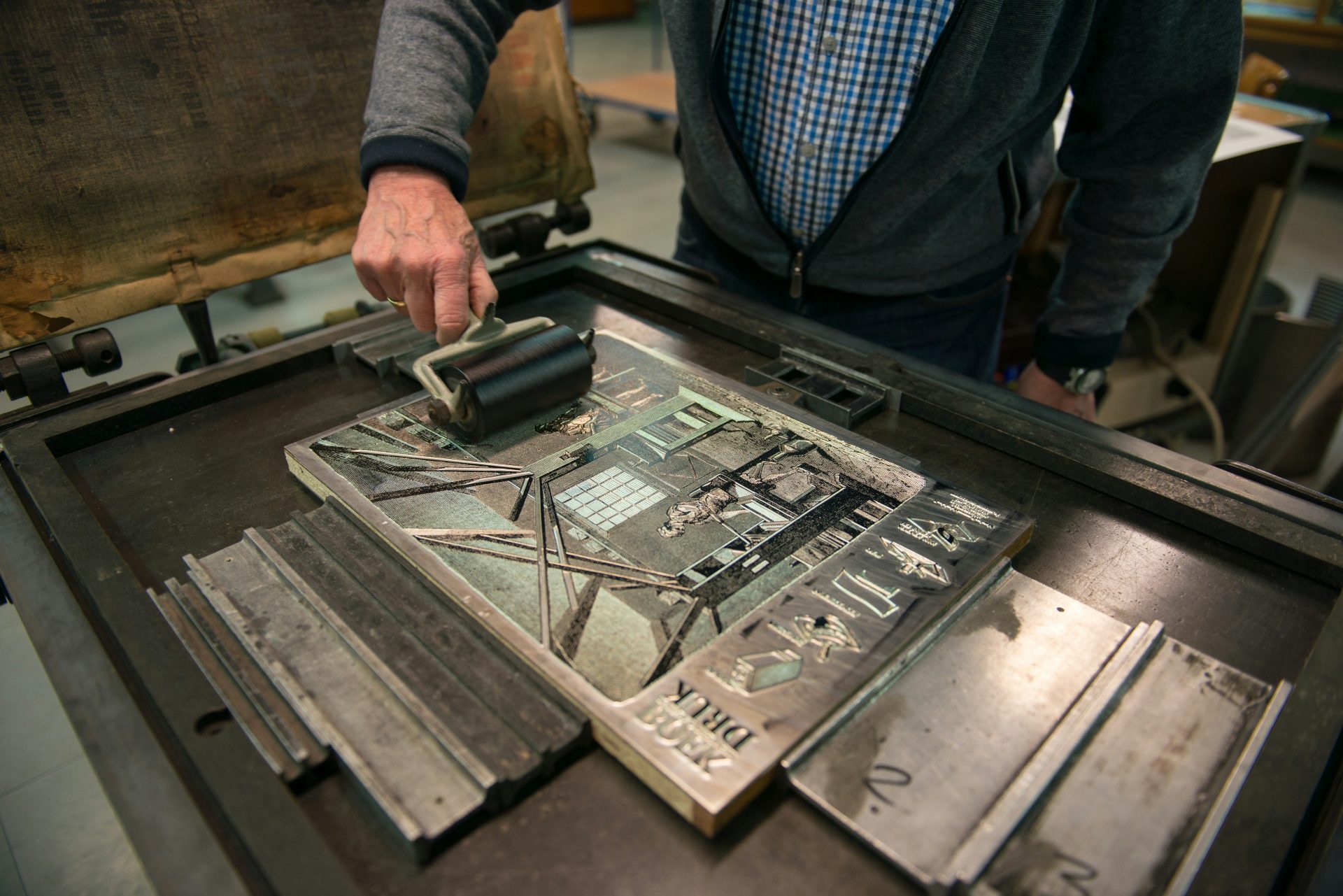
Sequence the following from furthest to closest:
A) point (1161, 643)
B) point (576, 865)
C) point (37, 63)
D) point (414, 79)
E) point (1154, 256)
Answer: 1. point (1154, 256)
2. point (414, 79)
3. point (37, 63)
4. point (1161, 643)
5. point (576, 865)

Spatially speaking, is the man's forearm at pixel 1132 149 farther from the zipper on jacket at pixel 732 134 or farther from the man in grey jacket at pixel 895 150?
the zipper on jacket at pixel 732 134

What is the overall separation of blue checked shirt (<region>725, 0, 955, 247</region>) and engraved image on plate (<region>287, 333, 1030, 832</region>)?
→ 357 mm

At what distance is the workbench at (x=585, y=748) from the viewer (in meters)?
0.53

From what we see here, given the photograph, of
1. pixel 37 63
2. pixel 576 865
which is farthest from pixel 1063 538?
pixel 37 63

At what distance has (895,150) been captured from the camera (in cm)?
105

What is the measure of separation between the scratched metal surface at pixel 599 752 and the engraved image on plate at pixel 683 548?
39mm

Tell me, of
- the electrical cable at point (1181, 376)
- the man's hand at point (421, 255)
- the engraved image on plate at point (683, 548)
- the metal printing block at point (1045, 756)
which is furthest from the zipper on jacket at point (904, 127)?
the electrical cable at point (1181, 376)

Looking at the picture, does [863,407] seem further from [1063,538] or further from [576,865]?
[576,865]

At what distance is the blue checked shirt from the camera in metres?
1.01

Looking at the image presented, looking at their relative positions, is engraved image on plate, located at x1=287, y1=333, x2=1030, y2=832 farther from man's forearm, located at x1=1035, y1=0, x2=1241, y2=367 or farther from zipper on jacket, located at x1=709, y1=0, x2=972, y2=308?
man's forearm, located at x1=1035, y1=0, x2=1241, y2=367

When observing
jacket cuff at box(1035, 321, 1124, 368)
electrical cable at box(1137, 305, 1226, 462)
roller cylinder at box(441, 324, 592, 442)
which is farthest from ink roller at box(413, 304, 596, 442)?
electrical cable at box(1137, 305, 1226, 462)

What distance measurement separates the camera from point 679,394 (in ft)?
3.16

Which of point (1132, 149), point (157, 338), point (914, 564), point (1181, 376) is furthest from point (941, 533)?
point (157, 338)

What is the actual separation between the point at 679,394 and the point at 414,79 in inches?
19.6
